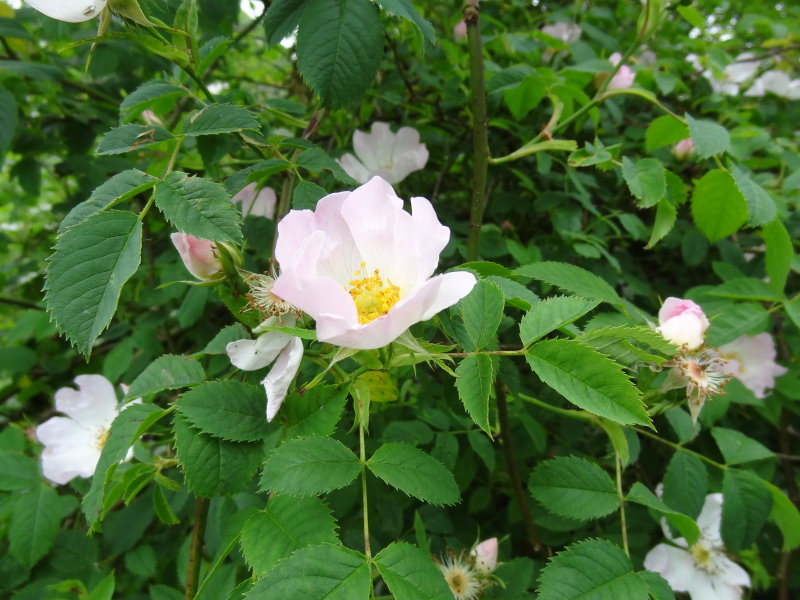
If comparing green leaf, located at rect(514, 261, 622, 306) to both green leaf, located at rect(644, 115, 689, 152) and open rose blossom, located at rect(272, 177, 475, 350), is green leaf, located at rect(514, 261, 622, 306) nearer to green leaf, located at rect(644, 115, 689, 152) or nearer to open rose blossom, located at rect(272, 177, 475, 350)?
open rose blossom, located at rect(272, 177, 475, 350)

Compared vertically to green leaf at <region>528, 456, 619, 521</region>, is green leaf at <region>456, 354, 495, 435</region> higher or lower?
higher

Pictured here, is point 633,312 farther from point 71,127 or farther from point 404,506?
point 71,127

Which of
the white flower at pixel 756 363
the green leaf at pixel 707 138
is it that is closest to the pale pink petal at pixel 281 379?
the green leaf at pixel 707 138

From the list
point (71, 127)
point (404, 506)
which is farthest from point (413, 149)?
point (71, 127)

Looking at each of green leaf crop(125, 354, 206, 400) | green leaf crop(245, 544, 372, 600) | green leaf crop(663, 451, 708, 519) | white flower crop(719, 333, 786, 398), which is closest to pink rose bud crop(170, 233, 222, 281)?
green leaf crop(125, 354, 206, 400)

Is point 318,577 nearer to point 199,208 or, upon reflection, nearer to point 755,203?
point 199,208

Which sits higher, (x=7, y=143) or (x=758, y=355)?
(x=7, y=143)
